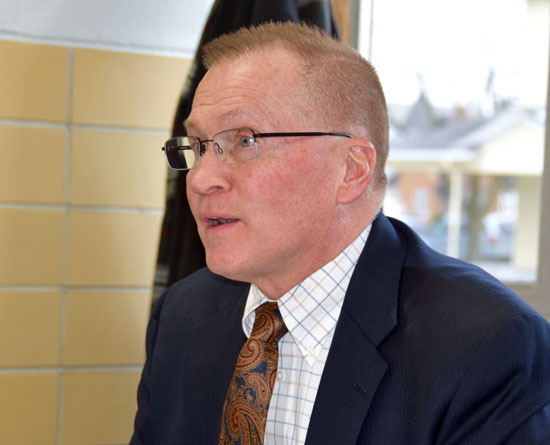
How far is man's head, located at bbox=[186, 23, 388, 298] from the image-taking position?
1108 mm

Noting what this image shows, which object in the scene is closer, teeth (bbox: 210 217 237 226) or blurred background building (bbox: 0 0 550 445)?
teeth (bbox: 210 217 237 226)

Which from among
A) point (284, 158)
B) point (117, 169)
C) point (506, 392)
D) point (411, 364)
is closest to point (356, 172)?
point (284, 158)

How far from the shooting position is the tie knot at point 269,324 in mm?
1173

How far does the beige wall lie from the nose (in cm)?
93

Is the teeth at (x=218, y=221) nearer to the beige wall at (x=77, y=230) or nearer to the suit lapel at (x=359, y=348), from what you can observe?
the suit lapel at (x=359, y=348)

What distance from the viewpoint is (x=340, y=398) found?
1.04m

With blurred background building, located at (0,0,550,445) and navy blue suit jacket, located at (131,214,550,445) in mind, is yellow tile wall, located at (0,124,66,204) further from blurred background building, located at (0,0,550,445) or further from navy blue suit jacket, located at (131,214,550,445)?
navy blue suit jacket, located at (131,214,550,445)

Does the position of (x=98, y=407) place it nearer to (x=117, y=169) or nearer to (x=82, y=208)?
(x=82, y=208)

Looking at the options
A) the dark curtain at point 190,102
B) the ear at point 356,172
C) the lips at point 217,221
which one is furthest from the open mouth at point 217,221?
the dark curtain at point 190,102

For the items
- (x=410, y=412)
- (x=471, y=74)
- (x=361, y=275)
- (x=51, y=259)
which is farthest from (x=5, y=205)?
(x=471, y=74)

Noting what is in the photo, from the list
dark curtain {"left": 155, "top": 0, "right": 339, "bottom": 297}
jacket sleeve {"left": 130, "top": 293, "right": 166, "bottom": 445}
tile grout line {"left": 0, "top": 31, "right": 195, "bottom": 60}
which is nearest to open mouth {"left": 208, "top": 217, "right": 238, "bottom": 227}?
jacket sleeve {"left": 130, "top": 293, "right": 166, "bottom": 445}

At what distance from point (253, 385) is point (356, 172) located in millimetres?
425

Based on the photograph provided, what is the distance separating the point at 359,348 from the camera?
1.07m

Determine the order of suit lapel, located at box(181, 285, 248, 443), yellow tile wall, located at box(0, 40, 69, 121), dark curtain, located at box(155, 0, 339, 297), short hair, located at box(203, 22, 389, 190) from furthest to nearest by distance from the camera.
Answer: yellow tile wall, located at box(0, 40, 69, 121) → dark curtain, located at box(155, 0, 339, 297) → suit lapel, located at box(181, 285, 248, 443) → short hair, located at box(203, 22, 389, 190)
